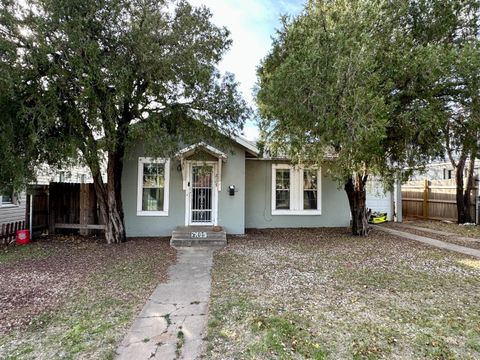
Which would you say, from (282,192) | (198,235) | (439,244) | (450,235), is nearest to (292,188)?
(282,192)

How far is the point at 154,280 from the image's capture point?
5453 mm

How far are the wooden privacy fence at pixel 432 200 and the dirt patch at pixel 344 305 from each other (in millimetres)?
8438

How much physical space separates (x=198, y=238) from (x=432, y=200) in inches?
510

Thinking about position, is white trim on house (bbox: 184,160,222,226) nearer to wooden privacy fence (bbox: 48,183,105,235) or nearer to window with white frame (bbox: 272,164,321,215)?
window with white frame (bbox: 272,164,321,215)

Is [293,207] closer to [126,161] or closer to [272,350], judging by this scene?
[126,161]

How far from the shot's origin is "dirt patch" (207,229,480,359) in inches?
A: 126

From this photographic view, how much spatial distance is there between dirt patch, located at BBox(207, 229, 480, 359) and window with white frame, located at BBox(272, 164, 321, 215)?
407 cm

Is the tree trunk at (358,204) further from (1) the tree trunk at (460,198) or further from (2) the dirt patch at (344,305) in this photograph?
(1) the tree trunk at (460,198)

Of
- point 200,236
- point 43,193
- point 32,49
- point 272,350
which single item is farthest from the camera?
point 43,193

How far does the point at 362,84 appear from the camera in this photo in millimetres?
6348

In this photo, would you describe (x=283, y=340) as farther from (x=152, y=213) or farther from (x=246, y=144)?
(x=152, y=213)

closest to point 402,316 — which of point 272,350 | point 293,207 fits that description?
point 272,350

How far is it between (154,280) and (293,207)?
24.1 feet

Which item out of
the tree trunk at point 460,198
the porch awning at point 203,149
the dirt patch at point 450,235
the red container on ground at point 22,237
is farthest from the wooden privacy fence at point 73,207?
the tree trunk at point 460,198
